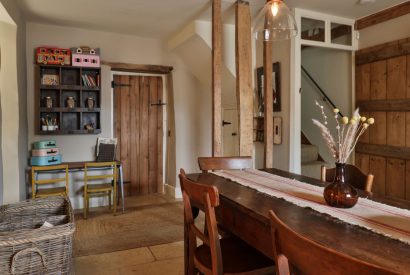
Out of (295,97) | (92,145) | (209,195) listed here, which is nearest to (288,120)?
(295,97)

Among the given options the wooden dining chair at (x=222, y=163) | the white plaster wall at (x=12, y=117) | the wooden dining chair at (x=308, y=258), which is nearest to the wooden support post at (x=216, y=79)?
the wooden dining chair at (x=222, y=163)

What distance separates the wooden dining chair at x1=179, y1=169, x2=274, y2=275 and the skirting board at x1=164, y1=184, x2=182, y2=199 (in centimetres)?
291

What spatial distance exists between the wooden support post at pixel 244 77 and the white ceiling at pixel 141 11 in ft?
0.75

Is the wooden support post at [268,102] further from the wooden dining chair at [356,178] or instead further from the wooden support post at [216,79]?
the wooden dining chair at [356,178]

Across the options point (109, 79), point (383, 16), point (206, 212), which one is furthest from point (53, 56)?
point (383, 16)

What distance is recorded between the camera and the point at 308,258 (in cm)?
80

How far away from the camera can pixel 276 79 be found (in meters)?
3.77

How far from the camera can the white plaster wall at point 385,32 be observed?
3.36 meters

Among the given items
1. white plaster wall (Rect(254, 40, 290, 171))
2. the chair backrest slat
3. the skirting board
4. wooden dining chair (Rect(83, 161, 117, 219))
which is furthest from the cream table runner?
the skirting board

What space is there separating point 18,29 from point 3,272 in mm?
2834

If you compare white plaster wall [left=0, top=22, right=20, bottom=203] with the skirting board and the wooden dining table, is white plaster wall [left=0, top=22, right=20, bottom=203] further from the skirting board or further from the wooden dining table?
the wooden dining table

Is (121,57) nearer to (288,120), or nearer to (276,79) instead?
(276,79)

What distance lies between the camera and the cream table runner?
3.84 feet

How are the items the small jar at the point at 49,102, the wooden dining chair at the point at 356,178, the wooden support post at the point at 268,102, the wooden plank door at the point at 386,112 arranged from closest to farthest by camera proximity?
the wooden dining chair at the point at 356,178
the wooden plank door at the point at 386,112
the wooden support post at the point at 268,102
the small jar at the point at 49,102
